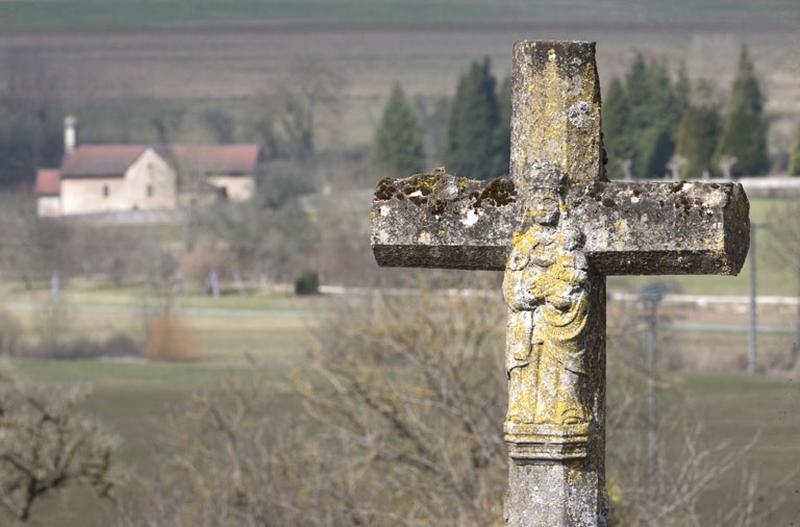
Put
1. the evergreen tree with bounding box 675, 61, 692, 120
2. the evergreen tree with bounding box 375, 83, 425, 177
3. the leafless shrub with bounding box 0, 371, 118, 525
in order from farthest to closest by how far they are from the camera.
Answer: the evergreen tree with bounding box 375, 83, 425, 177
the evergreen tree with bounding box 675, 61, 692, 120
the leafless shrub with bounding box 0, 371, 118, 525

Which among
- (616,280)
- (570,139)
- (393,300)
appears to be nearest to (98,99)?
(616,280)

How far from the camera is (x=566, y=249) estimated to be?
5176 millimetres

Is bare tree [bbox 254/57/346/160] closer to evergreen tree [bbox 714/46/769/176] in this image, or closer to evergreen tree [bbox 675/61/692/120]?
evergreen tree [bbox 675/61/692/120]

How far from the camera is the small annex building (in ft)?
218

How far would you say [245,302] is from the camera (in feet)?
219

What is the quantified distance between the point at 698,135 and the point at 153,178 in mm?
29861

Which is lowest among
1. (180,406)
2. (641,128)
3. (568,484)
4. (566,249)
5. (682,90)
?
(180,406)

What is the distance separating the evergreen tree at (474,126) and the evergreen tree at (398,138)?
6.89 feet

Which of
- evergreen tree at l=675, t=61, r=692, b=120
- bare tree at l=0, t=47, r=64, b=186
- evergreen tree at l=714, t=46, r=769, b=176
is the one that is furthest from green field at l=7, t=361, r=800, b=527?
evergreen tree at l=675, t=61, r=692, b=120

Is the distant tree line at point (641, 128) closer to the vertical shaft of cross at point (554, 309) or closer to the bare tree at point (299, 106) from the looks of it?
the bare tree at point (299, 106)

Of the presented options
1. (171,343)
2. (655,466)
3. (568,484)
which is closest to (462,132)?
(171,343)

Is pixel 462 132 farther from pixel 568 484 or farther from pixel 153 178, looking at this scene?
pixel 568 484

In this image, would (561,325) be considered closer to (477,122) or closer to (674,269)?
(674,269)

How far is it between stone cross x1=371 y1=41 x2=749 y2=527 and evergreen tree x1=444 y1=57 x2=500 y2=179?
36627 millimetres
